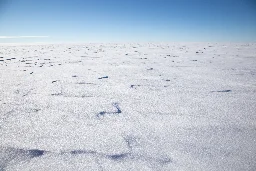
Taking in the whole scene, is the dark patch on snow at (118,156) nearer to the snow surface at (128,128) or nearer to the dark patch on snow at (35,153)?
the snow surface at (128,128)

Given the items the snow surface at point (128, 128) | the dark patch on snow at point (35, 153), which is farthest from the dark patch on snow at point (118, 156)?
the dark patch on snow at point (35, 153)

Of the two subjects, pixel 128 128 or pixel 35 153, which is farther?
pixel 128 128

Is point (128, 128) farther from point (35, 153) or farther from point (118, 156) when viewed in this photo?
point (35, 153)

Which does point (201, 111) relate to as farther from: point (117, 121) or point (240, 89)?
point (240, 89)

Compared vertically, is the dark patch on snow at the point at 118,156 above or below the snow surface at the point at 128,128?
below

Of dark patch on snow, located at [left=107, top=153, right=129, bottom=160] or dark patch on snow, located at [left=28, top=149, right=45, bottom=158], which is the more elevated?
dark patch on snow, located at [left=28, top=149, right=45, bottom=158]

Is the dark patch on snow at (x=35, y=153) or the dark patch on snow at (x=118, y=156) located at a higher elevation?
the dark patch on snow at (x=35, y=153)

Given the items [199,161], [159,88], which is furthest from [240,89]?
[199,161]

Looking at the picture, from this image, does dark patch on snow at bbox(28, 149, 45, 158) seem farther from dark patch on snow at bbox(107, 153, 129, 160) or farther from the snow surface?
dark patch on snow at bbox(107, 153, 129, 160)

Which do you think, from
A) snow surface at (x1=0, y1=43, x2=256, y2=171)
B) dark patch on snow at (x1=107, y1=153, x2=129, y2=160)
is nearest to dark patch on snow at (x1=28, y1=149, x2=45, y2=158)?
snow surface at (x1=0, y1=43, x2=256, y2=171)

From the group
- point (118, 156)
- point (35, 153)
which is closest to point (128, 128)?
point (118, 156)

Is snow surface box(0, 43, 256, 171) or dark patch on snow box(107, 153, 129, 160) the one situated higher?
snow surface box(0, 43, 256, 171)
